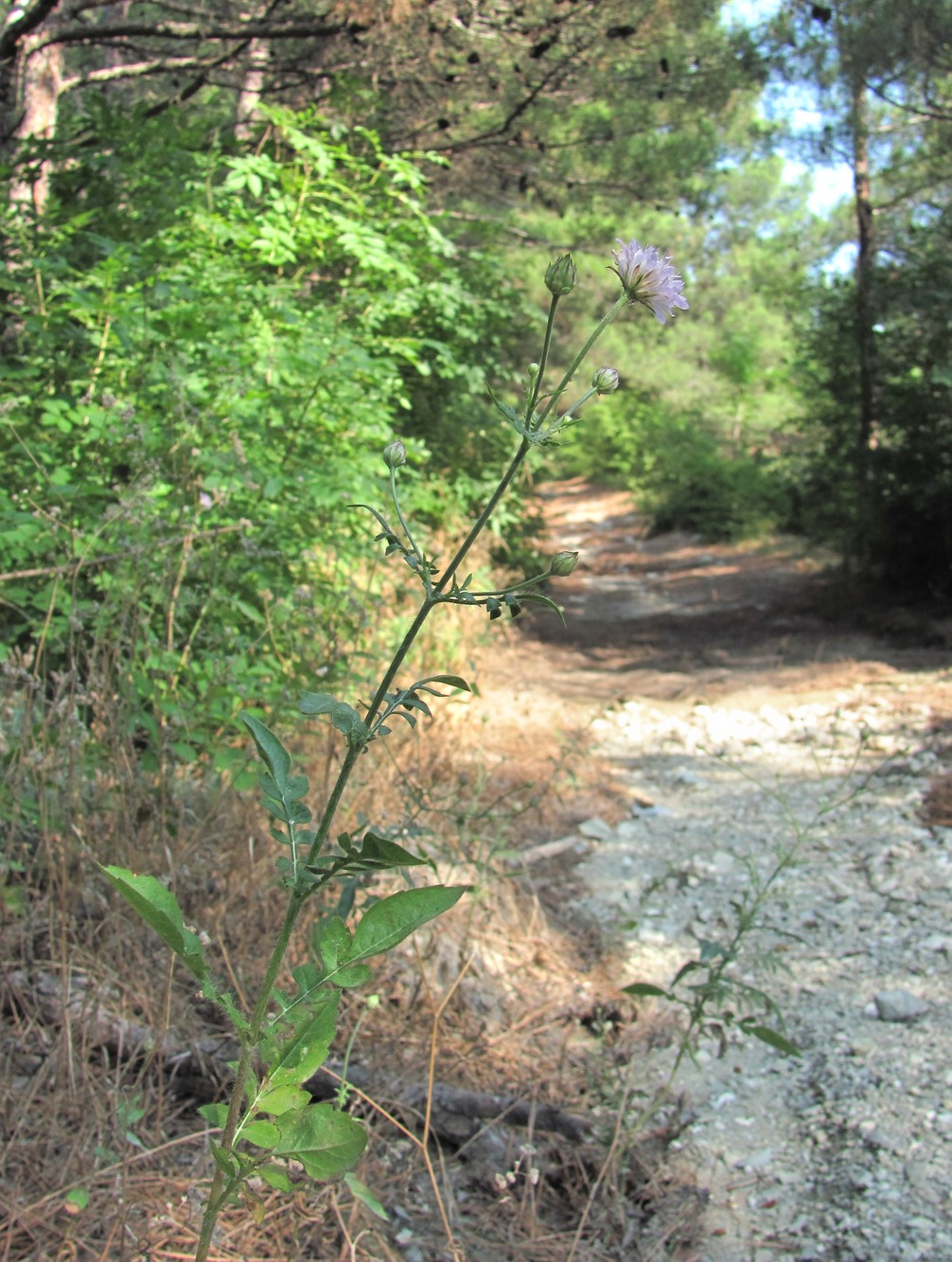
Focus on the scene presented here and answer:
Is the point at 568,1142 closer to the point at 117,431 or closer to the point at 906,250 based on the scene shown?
the point at 117,431

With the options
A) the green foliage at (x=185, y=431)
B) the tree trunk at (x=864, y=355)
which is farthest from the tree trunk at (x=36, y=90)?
the tree trunk at (x=864, y=355)

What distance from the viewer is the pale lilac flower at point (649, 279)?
110 cm

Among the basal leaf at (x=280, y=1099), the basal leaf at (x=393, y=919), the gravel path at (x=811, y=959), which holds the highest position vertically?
the basal leaf at (x=393, y=919)

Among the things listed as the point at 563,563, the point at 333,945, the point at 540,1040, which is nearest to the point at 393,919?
the point at 333,945

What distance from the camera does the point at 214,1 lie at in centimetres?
695

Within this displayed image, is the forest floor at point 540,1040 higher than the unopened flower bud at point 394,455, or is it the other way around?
the unopened flower bud at point 394,455

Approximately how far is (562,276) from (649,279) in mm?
104

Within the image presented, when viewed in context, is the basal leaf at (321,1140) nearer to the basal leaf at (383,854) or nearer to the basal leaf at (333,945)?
the basal leaf at (333,945)

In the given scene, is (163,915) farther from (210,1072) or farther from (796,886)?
(796,886)

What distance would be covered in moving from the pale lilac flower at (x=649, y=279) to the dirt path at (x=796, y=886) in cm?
128

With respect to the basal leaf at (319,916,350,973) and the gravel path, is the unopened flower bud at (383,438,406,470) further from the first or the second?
the gravel path

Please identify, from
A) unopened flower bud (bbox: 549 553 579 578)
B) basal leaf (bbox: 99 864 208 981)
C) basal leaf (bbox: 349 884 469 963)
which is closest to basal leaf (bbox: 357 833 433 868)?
basal leaf (bbox: 349 884 469 963)

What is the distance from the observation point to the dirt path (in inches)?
85.4

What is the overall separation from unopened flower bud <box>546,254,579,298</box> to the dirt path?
135 centimetres
